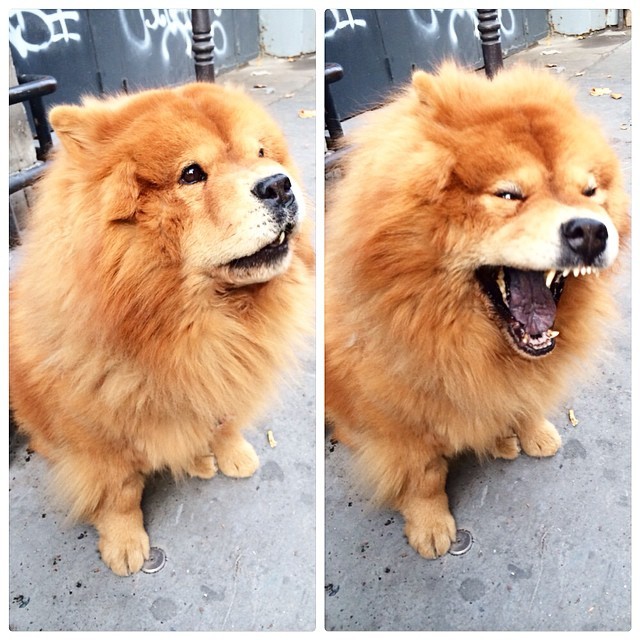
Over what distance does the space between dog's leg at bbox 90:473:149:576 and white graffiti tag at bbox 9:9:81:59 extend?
114 cm

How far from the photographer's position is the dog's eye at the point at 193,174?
1.24 m

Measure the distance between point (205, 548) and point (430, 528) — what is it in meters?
0.64

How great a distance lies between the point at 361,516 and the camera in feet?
5.42

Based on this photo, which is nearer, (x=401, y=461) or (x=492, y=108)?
(x=492, y=108)

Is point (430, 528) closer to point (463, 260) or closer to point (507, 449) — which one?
point (507, 449)

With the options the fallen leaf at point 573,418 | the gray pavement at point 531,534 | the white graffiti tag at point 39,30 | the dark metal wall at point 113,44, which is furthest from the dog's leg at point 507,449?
the white graffiti tag at point 39,30

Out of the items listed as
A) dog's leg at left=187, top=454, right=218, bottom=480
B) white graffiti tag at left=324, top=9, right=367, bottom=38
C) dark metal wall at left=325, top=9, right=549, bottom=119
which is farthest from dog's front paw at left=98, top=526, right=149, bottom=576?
white graffiti tag at left=324, top=9, right=367, bottom=38

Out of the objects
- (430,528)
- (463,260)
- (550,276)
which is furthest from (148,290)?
(430,528)

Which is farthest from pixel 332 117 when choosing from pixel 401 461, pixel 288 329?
pixel 401 461

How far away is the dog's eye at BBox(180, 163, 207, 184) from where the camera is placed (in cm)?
124

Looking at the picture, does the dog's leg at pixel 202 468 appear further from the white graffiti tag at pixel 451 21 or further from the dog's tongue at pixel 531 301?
the white graffiti tag at pixel 451 21

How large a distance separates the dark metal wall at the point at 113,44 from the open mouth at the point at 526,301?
91cm
